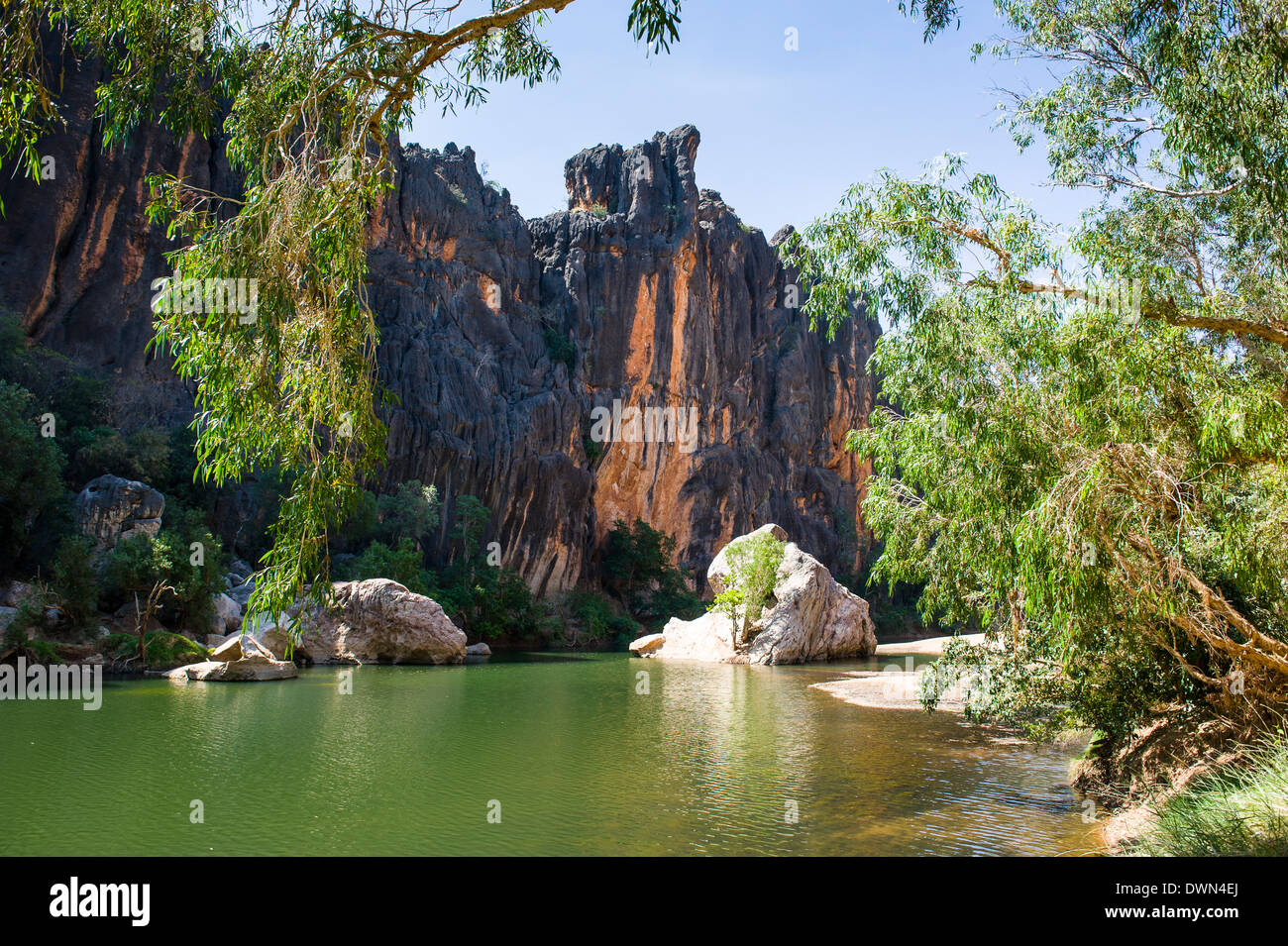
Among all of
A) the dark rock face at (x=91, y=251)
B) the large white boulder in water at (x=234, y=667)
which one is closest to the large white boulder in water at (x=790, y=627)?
the large white boulder in water at (x=234, y=667)

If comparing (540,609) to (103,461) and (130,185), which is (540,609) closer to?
(103,461)

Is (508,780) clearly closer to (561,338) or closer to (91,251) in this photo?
(91,251)

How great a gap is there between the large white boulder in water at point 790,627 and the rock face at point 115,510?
18244 mm

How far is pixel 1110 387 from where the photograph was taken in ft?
23.4

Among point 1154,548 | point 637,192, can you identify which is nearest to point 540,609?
point 637,192

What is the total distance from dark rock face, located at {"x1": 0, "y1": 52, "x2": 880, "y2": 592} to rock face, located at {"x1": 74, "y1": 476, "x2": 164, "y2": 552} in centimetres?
752

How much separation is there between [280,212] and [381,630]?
22150mm

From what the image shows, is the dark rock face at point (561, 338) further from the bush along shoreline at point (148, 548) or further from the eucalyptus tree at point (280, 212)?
the eucalyptus tree at point (280, 212)

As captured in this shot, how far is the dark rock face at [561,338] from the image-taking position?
3144 centimetres

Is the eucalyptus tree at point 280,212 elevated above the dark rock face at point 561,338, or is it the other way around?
the dark rock face at point 561,338

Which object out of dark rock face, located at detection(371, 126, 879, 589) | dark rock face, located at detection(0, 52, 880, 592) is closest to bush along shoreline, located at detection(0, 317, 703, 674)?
dark rock face, located at detection(0, 52, 880, 592)

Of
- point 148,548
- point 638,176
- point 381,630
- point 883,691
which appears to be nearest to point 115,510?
point 148,548

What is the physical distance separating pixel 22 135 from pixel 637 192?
4968cm
